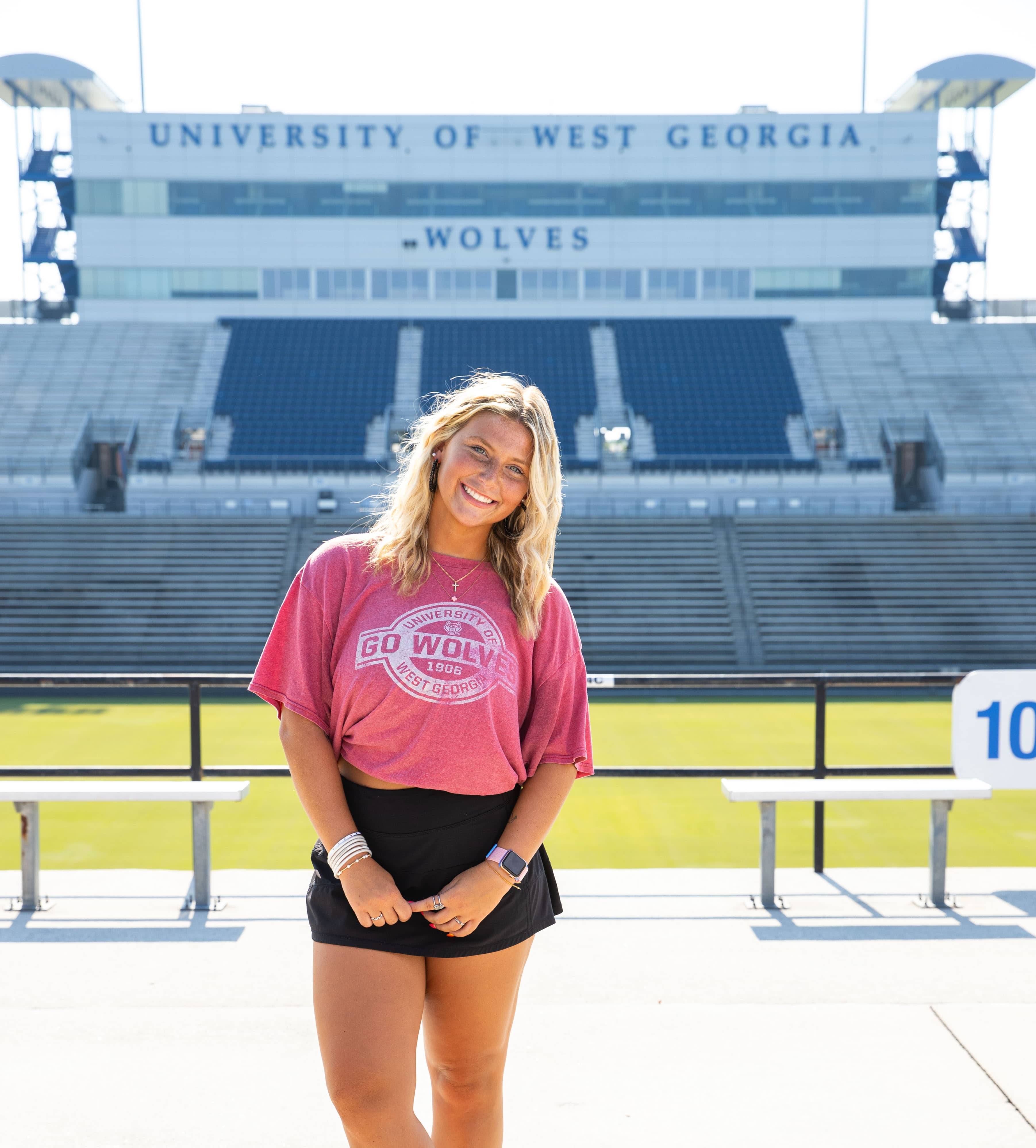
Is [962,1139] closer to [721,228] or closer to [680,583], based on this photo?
[680,583]

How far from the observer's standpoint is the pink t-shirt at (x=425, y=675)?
1933 millimetres

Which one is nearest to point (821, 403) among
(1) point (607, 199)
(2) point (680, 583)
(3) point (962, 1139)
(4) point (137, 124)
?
(1) point (607, 199)

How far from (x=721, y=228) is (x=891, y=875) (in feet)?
110

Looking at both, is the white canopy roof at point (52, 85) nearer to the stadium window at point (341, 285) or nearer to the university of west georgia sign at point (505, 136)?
the university of west georgia sign at point (505, 136)

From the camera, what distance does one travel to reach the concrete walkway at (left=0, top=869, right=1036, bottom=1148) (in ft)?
8.35

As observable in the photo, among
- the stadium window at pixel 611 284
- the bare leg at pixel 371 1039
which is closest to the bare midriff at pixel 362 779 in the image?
the bare leg at pixel 371 1039

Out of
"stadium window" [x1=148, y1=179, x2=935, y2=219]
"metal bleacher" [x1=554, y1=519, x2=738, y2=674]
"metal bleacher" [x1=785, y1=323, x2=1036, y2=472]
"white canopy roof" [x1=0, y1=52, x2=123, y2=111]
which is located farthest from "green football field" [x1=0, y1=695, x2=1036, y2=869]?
"white canopy roof" [x1=0, y1=52, x2=123, y2=111]

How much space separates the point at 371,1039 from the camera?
1.84 meters

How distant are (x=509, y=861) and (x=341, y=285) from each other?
35.3 meters

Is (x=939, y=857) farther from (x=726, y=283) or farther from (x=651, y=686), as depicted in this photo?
(x=726, y=283)

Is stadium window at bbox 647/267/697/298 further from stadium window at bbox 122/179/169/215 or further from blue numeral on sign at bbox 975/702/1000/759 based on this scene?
blue numeral on sign at bbox 975/702/1000/759

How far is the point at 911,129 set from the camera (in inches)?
1361

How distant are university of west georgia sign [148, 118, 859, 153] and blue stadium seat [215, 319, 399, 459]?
597 cm

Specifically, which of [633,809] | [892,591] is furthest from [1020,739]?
[892,591]
